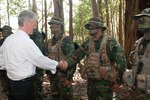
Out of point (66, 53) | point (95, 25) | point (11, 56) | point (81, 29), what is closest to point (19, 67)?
point (11, 56)

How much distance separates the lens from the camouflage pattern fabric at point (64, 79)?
6.24m

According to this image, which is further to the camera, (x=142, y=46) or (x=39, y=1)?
(x=39, y=1)

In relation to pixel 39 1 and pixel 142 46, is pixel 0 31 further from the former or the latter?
pixel 39 1

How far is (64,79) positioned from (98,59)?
1276 millimetres

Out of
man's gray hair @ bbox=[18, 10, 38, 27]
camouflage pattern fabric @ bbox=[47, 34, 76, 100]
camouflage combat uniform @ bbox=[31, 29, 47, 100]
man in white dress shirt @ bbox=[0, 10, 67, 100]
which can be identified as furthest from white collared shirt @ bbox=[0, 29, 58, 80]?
camouflage combat uniform @ bbox=[31, 29, 47, 100]

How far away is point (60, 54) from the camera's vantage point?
636cm

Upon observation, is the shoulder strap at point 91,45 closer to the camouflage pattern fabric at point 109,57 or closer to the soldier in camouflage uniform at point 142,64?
the camouflage pattern fabric at point 109,57

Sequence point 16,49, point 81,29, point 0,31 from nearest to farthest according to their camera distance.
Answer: point 16,49, point 0,31, point 81,29

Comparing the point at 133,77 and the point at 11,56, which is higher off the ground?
the point at 11,56

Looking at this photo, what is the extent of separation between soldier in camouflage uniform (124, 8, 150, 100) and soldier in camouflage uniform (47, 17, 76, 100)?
2.01 meters

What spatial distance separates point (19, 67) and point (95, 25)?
1.56 meters

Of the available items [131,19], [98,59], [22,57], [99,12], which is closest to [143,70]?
[98,59]

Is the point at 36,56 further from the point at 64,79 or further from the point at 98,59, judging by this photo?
the point at 64,79

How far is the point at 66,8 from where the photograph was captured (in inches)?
1545
